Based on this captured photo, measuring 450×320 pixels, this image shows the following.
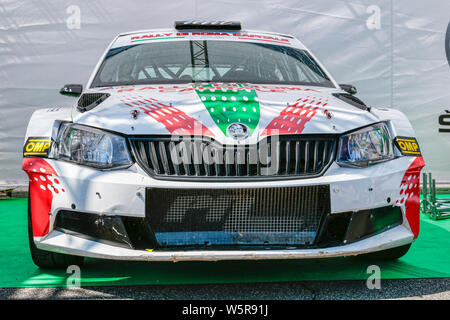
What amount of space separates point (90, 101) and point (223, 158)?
981 millimetres

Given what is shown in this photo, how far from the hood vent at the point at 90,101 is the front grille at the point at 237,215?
74 centimetres

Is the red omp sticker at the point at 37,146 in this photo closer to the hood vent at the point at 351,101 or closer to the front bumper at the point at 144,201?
the front bumper at the point at 144,201

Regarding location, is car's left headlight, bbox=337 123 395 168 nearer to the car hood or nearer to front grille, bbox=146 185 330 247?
the car hood

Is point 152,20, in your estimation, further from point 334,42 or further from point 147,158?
point 147,158

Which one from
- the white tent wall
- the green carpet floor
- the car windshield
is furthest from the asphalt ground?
the white tent wall

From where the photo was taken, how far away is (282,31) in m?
6.98

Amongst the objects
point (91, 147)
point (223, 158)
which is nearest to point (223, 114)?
point (223, 158)

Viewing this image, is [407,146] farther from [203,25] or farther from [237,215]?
[203,25]

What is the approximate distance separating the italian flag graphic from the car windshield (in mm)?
463

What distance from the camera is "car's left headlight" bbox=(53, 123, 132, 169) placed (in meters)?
2.73

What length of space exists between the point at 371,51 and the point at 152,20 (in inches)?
106

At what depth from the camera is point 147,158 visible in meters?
2.69

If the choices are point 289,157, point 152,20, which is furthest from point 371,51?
point 289,157
